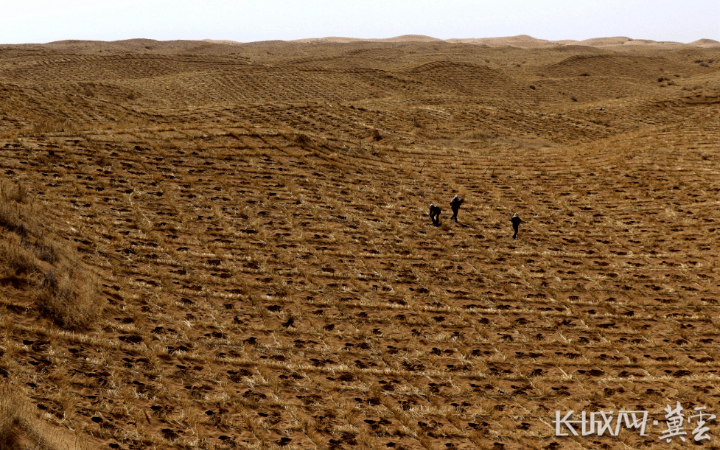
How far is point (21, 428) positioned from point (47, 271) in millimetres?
4227

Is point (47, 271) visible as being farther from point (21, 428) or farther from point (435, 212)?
point (435, 212)

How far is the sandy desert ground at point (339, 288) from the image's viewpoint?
25.8 ft

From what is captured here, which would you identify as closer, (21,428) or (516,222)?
(21,428)

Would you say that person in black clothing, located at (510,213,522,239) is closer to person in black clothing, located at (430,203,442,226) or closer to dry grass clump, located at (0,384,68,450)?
person in black clothing, located at (430,203,442,226)

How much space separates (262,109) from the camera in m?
31.1

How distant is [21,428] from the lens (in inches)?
219

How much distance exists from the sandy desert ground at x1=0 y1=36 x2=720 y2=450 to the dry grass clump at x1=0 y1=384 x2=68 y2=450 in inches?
1.4

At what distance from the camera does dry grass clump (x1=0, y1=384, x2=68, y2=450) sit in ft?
17.3

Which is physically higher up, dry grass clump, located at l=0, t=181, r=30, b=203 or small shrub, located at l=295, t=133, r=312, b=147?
small shrub, located at l=295, t=133, r=312, b=147

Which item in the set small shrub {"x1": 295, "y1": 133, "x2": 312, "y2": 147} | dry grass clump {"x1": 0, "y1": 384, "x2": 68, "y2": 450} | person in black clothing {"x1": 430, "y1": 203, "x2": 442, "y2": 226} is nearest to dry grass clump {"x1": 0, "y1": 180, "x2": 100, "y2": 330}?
dry grass clump {"x1": 0, "y1": 384, "x2": 68, "y2": 450}

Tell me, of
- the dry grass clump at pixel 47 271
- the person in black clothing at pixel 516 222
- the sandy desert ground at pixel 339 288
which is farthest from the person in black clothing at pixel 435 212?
the dry grass clump at pixel 47 271

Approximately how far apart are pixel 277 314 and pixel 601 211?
12193 mm

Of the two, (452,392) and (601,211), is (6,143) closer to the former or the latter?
(452,392)

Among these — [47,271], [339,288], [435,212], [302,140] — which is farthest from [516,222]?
[47,271]
